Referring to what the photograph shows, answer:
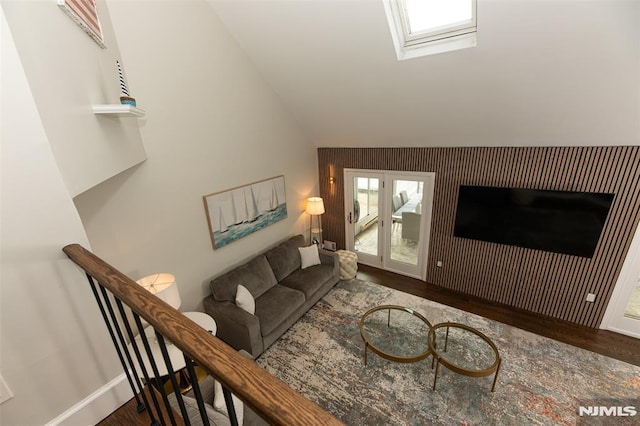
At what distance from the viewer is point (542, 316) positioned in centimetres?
372

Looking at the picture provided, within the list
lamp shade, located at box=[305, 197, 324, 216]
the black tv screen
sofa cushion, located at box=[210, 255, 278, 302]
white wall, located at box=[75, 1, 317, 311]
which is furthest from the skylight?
sofa cushion, located at box=[210, 255, 278, 302]

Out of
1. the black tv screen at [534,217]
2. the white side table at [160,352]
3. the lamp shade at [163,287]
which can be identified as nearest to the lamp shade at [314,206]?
the black tv screen at [534,217]

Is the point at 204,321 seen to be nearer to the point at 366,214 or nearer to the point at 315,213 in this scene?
the point at 315,213

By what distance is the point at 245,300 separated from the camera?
10.4 ft

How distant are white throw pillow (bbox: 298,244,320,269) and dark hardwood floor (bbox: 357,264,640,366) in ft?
3.42

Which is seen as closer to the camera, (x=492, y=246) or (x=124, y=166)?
(x=124, y=166)

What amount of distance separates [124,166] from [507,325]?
182 inches

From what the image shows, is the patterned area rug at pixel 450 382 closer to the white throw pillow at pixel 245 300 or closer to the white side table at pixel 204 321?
the white throw pillow at pixel 245 300

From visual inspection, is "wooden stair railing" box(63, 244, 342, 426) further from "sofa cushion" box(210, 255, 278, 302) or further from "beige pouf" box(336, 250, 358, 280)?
"beige pouf" box(336, 250, 358, 280)

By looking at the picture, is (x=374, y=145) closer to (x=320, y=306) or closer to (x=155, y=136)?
(x=320, y=306)

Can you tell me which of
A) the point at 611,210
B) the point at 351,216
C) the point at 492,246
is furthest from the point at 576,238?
the point at 351,216

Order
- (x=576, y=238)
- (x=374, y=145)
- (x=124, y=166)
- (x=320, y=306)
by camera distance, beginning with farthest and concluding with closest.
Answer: (x=374, y=145) → (x=320, y=306) → (x=576, y=238) → (x=124, y=166)

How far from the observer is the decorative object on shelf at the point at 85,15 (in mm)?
1231

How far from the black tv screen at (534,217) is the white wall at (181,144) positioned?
314 centimetres
